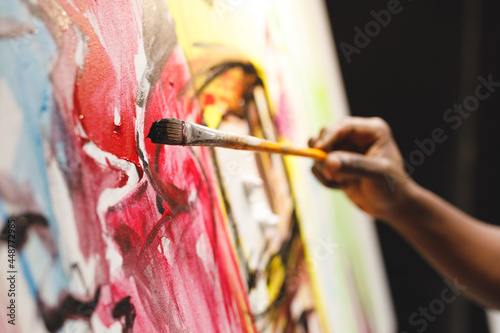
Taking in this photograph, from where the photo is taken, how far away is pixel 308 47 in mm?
1036

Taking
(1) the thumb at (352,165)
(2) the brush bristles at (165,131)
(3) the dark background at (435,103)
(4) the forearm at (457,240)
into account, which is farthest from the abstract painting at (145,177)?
(3) the dark background at (435,103)

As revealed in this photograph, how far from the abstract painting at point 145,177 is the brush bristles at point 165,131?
2 centimetres

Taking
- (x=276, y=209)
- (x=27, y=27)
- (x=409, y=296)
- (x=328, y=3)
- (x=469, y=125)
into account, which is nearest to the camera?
(x=27, y=27)

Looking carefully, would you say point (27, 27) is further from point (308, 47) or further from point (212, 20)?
point (308, 47)

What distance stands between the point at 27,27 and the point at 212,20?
13.3 inches

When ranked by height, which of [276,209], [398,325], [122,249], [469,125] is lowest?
[398,325]

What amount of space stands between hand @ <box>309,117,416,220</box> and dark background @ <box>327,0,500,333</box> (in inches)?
19.9

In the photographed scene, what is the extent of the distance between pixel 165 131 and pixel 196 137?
5cm

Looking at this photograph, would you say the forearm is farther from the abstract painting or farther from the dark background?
the dark background

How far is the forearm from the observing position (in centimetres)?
83

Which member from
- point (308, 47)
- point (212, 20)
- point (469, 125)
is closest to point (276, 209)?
point (212, 20)

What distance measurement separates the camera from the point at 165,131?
18.1 inches

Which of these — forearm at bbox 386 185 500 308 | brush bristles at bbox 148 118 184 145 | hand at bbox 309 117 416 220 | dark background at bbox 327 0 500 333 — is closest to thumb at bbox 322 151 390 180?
hand at bbox 309 117 416 220

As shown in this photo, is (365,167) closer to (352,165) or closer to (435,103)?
(352,165)
